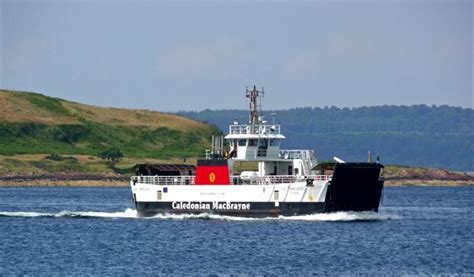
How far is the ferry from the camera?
76438 mm

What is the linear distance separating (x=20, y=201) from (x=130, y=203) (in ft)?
39.3

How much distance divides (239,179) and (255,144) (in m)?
2.84

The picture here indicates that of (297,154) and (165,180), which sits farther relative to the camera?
(165,180)

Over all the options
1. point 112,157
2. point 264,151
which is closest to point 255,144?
point 264,151

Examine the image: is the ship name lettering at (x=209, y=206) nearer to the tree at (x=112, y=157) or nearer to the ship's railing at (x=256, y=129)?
the ship's railing at (x=256, y=129)

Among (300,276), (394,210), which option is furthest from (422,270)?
(394,210)

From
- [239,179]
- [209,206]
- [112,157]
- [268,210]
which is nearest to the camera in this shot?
[268,210]

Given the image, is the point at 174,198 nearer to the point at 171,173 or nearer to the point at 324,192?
the point at 171,173

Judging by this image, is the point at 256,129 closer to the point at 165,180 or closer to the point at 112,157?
the point at 165,180

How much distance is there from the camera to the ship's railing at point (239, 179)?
76.6 meters

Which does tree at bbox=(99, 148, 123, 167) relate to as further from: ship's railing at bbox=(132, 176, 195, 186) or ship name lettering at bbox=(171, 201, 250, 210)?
ship name lettering at bbox=(171, 201, 250, 210)

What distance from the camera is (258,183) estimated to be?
78.2m

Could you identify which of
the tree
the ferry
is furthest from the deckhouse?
the tree

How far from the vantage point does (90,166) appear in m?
192
